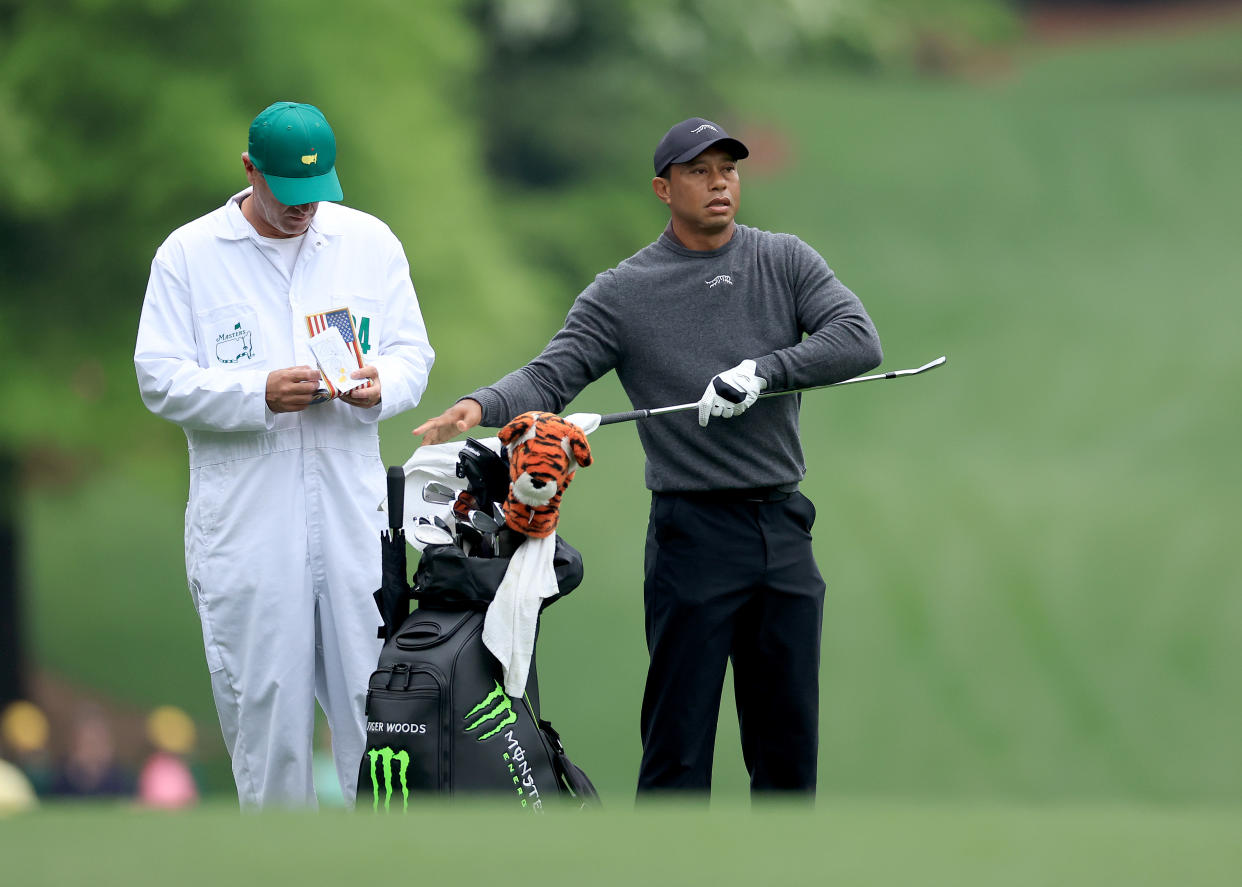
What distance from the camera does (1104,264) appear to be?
19.9 meters

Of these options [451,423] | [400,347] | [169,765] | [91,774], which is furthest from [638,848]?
[169,765]

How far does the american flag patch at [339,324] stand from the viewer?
3912 millimetres

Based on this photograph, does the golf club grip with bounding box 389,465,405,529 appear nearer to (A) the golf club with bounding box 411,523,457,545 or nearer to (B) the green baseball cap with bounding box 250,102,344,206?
(A) the golf club with bounding box 411,523,457,545

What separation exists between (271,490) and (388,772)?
2.47ft

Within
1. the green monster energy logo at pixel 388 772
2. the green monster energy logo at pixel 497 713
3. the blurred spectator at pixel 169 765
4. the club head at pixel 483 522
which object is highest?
the club head at pixel 483 522

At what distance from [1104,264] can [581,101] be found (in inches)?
263

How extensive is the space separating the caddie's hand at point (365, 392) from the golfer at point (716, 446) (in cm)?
22

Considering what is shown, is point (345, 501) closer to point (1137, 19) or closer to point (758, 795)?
point (758, 795)

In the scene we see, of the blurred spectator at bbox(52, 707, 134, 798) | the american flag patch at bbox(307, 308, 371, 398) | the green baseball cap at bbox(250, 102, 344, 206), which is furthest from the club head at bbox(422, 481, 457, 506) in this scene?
the blurred spectator at bbox(52, 707, 134, 798)

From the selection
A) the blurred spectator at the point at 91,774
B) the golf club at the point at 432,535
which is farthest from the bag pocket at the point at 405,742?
the blurred spectator at the point at 91,774

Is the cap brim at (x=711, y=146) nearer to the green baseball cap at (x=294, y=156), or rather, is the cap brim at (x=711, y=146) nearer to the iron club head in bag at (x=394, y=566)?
the green baseball cap at (x=294, y=156)

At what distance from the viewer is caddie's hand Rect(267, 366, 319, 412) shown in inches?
150

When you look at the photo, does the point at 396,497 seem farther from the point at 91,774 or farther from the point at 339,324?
the point at 91,774

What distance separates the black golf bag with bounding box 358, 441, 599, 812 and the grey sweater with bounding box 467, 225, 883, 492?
47 centimetres
